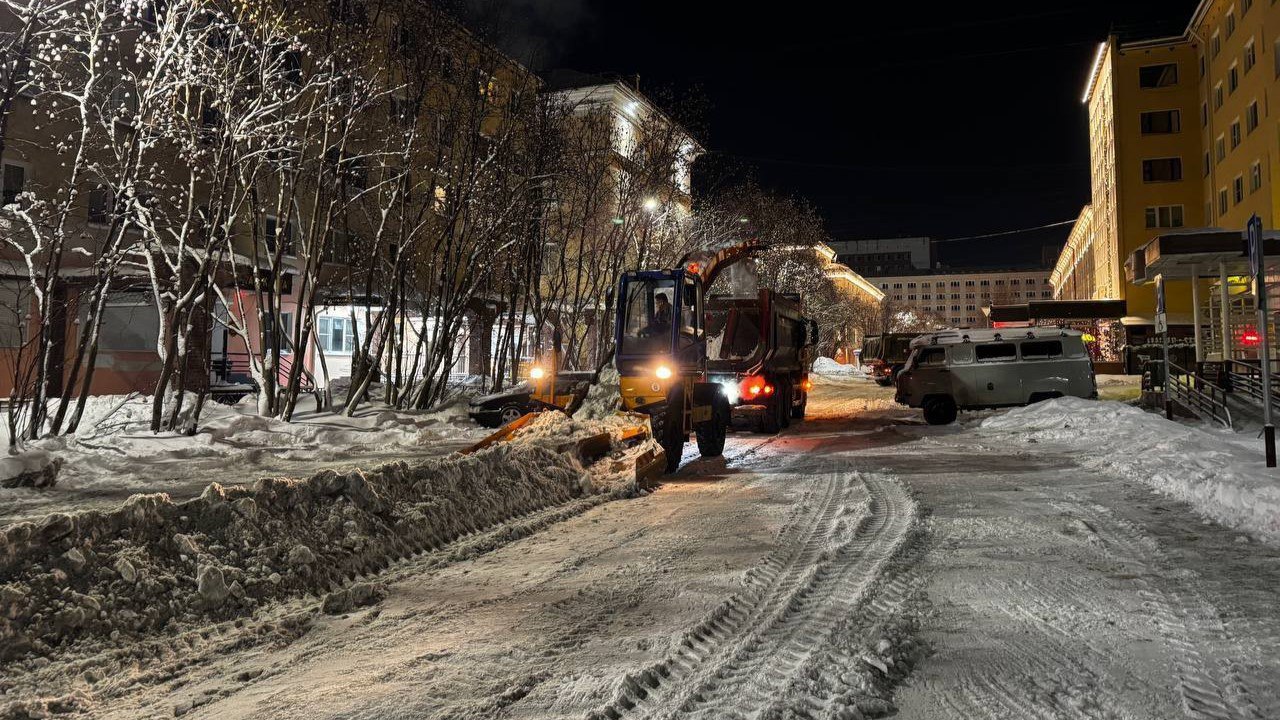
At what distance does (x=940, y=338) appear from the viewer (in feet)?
68.5

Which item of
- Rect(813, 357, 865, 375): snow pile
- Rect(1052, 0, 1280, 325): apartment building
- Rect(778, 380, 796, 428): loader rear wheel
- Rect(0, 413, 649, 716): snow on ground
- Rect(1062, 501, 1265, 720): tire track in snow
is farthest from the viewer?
Rect(813, 357, 865, 375): snow pile

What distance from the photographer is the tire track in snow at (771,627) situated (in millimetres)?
3689

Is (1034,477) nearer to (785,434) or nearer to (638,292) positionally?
(638,292)

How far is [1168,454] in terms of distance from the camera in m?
11.2

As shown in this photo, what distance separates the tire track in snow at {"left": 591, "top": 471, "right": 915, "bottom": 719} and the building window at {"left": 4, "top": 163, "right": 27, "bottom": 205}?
22066mm

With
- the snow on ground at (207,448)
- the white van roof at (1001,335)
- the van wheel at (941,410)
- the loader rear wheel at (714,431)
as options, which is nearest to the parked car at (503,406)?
the snow on ground at (207,448)

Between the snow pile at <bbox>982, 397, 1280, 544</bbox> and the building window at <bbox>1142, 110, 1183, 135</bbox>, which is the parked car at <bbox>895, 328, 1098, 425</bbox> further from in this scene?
the building window at <bbox>1142, 110, 1183, 135</bbox>

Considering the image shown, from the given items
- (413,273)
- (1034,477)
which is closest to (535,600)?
(1034,477)

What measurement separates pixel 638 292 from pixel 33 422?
9.59 m

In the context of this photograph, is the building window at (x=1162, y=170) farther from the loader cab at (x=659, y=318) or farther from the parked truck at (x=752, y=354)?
the loader cab at (x=659, y=318)

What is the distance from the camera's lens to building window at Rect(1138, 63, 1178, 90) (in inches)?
1934

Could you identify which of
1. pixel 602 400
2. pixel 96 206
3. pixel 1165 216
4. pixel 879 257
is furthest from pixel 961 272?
pixel 602 400

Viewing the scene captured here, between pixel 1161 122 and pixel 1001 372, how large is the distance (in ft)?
134

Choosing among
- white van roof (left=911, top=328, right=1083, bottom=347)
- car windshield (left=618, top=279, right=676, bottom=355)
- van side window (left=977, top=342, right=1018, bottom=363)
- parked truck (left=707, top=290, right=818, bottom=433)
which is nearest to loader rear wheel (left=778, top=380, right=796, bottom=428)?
parked truck (left=707, top=290, right=818, bottom=433)
